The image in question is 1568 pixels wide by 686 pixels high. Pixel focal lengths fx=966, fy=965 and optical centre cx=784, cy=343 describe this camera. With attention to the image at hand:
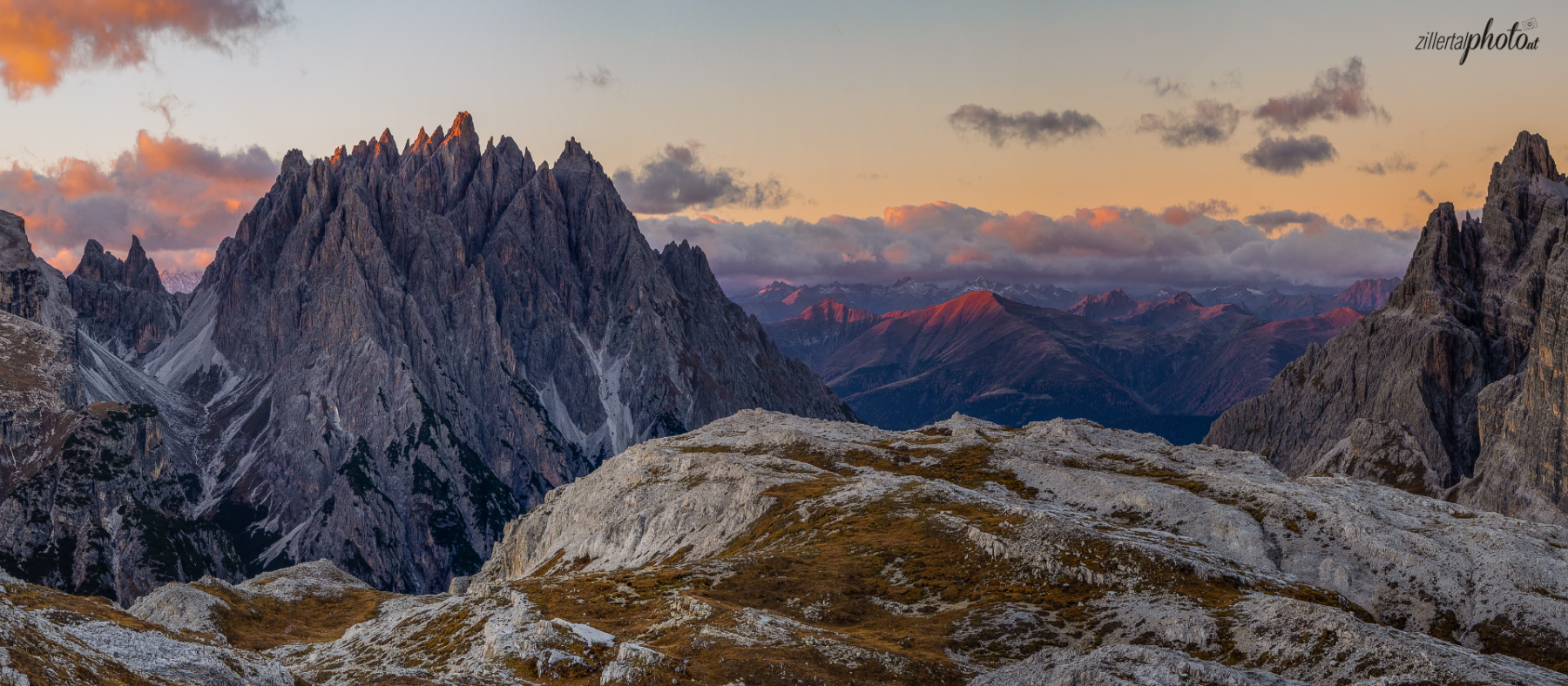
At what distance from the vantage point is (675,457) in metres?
166

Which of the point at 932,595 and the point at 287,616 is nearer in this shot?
the point at 932,595

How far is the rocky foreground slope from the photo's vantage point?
215 feet

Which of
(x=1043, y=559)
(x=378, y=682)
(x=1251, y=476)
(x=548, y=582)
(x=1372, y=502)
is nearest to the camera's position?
(x=378, y=682)

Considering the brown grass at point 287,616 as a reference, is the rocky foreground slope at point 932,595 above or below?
above

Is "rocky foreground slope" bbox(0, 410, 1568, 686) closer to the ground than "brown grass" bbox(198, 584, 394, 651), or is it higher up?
higher up

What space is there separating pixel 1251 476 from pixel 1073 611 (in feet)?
300

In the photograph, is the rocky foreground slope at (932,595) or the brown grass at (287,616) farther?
the brown grass at (287,616)

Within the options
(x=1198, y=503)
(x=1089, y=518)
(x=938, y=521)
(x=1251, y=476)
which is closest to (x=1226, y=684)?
(x=938, y=521)

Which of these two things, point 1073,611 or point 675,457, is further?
point 675,457

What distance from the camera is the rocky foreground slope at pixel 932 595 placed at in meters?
65.4

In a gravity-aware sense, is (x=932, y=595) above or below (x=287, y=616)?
above

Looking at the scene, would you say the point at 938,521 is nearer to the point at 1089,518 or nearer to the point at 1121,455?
the point at 1089,518

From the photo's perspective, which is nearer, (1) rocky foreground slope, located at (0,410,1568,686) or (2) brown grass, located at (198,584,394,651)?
(1) rocky foreground slope, located at (0,410,1568,686)

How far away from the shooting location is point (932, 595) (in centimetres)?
9194
